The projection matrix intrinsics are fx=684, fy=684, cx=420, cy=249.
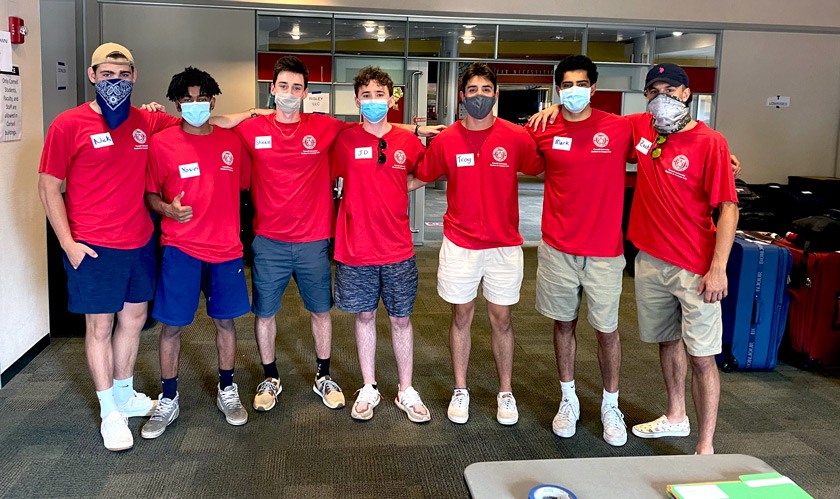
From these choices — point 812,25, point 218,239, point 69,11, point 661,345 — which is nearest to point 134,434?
point 218,239

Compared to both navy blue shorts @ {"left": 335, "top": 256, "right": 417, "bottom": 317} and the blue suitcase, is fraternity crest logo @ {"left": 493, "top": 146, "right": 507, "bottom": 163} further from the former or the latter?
the blue suitcase

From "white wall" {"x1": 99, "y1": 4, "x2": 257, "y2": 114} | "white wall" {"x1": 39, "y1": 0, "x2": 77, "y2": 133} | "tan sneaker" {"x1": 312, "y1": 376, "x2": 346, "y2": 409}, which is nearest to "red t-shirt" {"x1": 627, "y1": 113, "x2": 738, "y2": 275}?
"tan sneaker" {"x1": 312, "y1": 376, "x2": 346, "y2": 409}

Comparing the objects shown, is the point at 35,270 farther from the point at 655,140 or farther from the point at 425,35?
the point at 425,35

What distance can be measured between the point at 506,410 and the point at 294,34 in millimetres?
5541

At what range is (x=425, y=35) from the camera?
7703mm

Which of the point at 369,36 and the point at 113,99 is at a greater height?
the point at 369,36

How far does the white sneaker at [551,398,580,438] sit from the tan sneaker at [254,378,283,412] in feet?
4.49

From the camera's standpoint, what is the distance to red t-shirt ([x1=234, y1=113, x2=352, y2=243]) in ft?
10.2

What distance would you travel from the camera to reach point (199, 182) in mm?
2945

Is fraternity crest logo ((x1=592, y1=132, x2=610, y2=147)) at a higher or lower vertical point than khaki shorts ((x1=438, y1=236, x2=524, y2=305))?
higher

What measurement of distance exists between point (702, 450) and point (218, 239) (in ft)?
7.30

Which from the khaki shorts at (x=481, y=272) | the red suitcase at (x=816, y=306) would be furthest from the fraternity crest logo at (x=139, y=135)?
the red suitcase at (x=816, y=306)

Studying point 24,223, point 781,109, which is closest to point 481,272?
point 24,223

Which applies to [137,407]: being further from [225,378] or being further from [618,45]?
[618,45]
